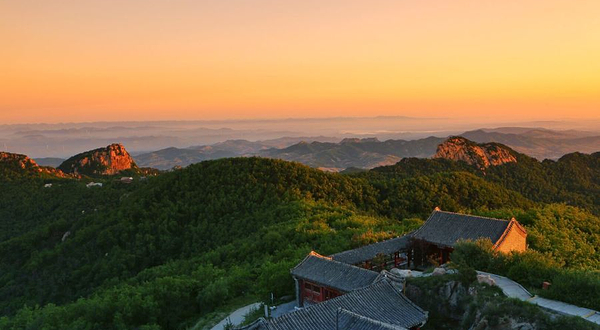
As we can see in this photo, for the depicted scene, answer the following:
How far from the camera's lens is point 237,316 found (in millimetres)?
26109

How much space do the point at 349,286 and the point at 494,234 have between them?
11.1 m

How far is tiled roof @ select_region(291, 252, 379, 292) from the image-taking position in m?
21.9

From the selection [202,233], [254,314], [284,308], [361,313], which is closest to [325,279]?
[284,308]

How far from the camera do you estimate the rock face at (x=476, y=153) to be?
286 feet

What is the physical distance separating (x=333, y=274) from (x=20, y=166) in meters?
87.6

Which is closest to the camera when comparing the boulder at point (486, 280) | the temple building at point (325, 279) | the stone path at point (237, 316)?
the boulder at point (486, 280)

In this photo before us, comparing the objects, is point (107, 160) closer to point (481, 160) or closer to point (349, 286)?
point (481, 160)

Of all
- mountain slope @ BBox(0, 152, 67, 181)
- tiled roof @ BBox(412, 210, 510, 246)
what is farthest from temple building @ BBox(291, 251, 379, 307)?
mountain slope @ BBox(0, 152, 67, 181)

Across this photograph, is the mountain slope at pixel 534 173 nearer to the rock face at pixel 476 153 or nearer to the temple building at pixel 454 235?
the rock face at pixel 476 153

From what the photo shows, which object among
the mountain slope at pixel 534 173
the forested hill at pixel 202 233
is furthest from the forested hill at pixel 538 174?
the forested hill at pixel 202 233

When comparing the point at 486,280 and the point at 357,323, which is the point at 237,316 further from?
the point at 486,280

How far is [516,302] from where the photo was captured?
16469 mm

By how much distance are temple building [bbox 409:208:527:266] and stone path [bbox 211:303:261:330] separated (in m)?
11.0

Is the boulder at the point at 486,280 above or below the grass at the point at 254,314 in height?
above
